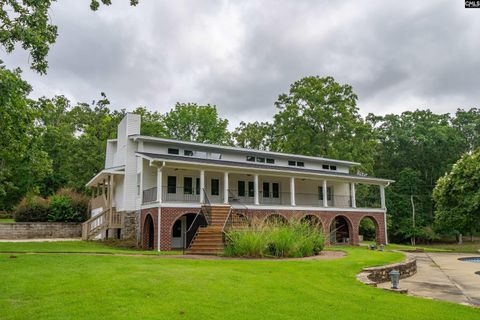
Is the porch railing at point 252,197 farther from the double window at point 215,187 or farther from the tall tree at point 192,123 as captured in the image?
the tall tree at point 192,123

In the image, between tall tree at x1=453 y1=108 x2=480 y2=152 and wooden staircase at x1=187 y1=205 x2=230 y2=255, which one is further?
tall tree at x1=453 y1=108 x2=480 y2=152

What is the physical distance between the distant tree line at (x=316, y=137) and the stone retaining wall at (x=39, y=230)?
5825 mm

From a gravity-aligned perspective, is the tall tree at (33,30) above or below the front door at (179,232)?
above

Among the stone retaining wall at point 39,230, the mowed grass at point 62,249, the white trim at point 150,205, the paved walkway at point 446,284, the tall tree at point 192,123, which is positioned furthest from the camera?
the tall tree at point 192,123

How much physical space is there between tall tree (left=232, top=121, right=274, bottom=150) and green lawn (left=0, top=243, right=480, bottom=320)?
125 ft

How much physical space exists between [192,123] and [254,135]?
8610mm

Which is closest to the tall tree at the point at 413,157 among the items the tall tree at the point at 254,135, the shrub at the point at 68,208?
the tall tree at the point at 254,135

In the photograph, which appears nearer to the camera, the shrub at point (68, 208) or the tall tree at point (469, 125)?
the shrub at point (68, 208)

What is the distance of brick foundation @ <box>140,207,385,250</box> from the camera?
19656 mm

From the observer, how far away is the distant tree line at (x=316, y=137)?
121 feet

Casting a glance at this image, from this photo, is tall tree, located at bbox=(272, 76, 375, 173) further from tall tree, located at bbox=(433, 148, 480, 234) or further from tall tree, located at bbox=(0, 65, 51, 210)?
tall tree, located at bbox=(0, 65, 51, 210)

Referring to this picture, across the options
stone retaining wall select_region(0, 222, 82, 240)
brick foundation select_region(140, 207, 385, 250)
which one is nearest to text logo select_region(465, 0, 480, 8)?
brick foundation select_region(140, 207, 385, 250)

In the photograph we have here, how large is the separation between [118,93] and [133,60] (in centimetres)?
2032

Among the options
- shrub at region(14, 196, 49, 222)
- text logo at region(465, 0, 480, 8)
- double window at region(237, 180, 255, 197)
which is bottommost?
shrub at region(14, 196, 49, 222)
